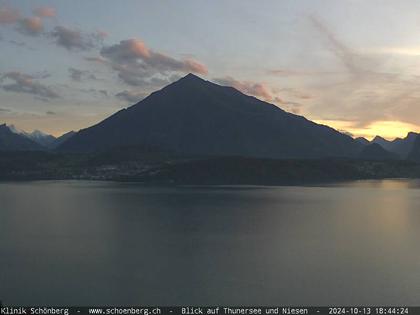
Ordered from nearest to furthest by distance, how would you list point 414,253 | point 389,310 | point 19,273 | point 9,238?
point 389,310
point 19,273
point 414,253
point 9,238

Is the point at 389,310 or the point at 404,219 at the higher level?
the point at 404,219

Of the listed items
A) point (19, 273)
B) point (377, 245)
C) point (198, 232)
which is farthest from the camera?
point (198, 232)

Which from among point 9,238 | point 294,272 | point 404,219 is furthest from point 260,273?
point 404,219

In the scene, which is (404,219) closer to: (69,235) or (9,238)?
(69,235)

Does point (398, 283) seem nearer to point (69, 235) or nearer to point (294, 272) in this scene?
point (294, 272)

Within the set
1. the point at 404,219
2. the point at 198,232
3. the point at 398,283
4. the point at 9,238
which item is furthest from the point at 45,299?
the point at 404,219

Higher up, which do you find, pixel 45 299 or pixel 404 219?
pixel 404 219

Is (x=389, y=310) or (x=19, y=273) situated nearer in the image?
(x=389, y=310)

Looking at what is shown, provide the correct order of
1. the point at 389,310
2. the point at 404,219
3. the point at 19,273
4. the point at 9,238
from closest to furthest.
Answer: the point at 389,310 → the point at 19,273 → the point at 9,238 → the point at 404,219

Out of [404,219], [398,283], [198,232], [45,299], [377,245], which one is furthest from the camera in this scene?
[404,219]
